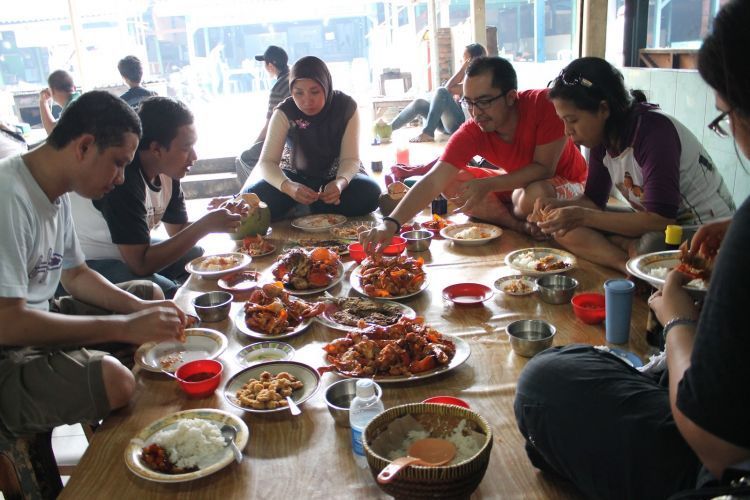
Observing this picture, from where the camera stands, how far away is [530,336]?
6.97ft

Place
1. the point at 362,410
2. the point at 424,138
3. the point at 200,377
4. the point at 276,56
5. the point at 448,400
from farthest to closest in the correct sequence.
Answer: the point at 424,138
the point at 276,56
the point at 200,377
the point at 448,400
the point at 362,410

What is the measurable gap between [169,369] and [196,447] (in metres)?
0.57

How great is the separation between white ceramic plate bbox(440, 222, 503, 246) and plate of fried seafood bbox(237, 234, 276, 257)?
1095mm

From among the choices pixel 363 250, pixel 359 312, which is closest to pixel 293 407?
pixel 359 312

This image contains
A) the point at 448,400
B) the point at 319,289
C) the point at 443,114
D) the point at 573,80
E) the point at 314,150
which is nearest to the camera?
the point at 448,400

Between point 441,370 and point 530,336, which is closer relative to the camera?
point 441,370

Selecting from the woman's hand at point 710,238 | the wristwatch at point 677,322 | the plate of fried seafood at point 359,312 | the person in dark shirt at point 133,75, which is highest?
the person in dark shirt at point 133,75

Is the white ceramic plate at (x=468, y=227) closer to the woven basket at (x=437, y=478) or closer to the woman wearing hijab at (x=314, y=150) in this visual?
the woman wearing hijab at (x=314, y=150)

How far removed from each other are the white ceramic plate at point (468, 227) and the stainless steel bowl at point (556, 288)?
776 millimetres

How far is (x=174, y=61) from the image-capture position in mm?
18766

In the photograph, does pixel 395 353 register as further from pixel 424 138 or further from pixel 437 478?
pixel 424 138

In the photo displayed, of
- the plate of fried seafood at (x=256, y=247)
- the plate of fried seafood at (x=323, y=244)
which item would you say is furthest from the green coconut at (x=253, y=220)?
the plate of fried seafood at (x=323, y=244)

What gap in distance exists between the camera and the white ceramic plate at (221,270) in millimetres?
3021

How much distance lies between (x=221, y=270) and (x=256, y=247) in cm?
45
